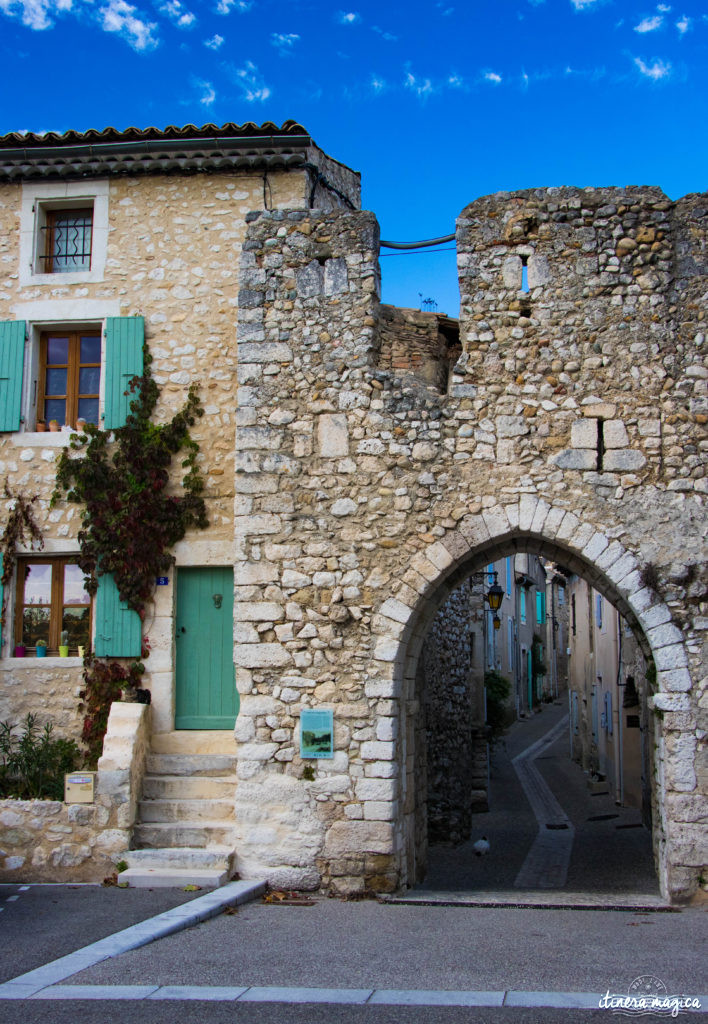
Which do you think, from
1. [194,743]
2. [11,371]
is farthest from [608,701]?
[11,371]

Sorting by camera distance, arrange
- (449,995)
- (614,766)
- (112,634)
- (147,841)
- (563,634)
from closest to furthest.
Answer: (449,995) → (147,841) → (112,634) → (614,766) → (563,634)

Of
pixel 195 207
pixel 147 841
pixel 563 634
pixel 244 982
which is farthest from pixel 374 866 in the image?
pixel 563 634

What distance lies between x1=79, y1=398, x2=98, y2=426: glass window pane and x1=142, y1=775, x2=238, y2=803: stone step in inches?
144

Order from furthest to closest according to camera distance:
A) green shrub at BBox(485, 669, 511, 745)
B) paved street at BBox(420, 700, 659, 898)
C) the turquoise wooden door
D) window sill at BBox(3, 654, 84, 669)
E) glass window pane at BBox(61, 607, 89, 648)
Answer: green shrub at BBox(485, 669, 511, 745) < glass window pane at BBox(61, 607, 89, 648) < window sill at BBox(3, 654, 84, 669) < the turquoise wooden door < paved street at BBox(420, 700, 659, 898)

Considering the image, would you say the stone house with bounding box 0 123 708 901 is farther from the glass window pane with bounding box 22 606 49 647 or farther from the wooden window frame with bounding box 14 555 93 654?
the glass window pane with bounding box 22 606 49 647

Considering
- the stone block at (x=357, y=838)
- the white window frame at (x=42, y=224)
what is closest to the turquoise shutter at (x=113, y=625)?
the stone block at (x=357, y=838)

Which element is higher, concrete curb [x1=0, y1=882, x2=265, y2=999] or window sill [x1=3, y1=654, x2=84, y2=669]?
window sill [x1=3, y1=654, x2=84, y2=669]

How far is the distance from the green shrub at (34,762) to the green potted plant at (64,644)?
639mm

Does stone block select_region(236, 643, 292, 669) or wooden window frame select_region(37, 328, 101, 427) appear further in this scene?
wooden window frame select_region(37, 328, 101, 427)

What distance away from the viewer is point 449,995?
4672 millimetres

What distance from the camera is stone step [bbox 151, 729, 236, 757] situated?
8.77 m

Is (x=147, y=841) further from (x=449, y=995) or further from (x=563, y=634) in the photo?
(x=563, y=634)

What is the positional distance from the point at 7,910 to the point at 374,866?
102 inches

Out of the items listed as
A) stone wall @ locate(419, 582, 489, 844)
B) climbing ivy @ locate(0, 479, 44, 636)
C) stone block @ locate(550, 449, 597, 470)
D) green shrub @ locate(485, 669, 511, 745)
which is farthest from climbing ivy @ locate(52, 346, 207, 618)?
green shrub @ locate(485, 669, 511, 745)
